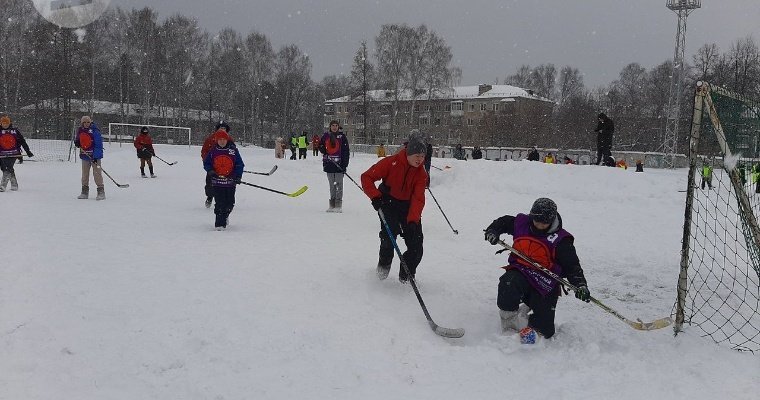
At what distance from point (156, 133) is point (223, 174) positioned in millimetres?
27368

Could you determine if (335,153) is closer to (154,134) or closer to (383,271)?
(383,271)

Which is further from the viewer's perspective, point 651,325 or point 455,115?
point 455,115

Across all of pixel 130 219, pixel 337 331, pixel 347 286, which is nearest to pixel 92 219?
pixel 130 219

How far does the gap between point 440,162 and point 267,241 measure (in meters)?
13.6

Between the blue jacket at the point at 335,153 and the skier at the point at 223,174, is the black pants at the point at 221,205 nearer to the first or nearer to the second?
the skier at the point at 223,174

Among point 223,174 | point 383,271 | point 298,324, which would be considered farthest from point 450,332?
point 223,174

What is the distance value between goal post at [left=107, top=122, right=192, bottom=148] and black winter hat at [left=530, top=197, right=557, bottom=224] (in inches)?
1097

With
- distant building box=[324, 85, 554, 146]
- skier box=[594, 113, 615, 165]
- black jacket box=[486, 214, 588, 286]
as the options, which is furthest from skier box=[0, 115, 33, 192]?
distant building box=[324, 85, 554, 146]

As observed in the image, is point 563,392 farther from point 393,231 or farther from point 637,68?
point 637,68

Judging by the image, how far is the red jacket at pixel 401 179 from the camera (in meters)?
4.98

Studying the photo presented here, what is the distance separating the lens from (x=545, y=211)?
388cm

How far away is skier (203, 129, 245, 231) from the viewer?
7340 mm

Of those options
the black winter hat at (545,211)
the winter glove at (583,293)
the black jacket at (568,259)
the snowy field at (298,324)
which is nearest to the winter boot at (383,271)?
the snowy field at (298,324)

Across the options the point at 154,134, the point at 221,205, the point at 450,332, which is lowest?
the point at 450,332
